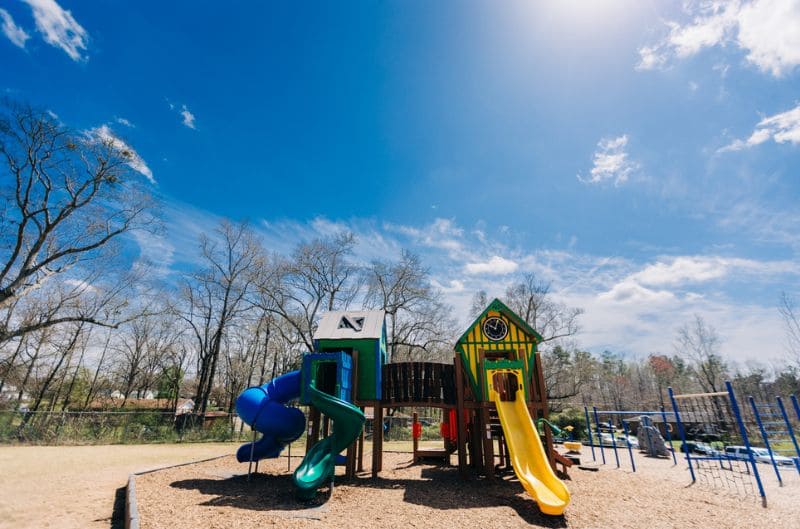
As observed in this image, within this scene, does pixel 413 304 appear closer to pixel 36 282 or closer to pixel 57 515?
pixel 36 282

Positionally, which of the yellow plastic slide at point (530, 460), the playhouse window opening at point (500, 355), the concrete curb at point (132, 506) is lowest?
the concrete curb at point (132, 506)

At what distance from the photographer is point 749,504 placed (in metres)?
7.45

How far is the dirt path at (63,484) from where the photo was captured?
606 centimetres

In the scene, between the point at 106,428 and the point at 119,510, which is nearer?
the point at 119,510

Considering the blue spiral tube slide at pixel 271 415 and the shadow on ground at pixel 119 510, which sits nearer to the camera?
the shadow on ground at pixel 119 510

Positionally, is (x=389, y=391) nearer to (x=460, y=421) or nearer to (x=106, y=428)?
(x=460, y=421)

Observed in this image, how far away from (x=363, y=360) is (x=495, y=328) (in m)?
4.20

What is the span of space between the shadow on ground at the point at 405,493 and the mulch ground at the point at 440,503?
0.07ft

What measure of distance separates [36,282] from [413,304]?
21.3 m

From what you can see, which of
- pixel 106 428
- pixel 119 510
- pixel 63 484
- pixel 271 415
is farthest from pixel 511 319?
pixel 106 428

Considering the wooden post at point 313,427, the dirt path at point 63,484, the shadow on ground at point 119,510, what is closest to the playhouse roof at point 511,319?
the wooden post at point 313,427

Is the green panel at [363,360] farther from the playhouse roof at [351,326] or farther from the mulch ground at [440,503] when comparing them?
the mulch ground at [440,503]

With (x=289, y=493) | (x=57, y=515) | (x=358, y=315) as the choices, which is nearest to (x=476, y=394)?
(x=358, y=315)

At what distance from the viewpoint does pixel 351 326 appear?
11039 millimetres
